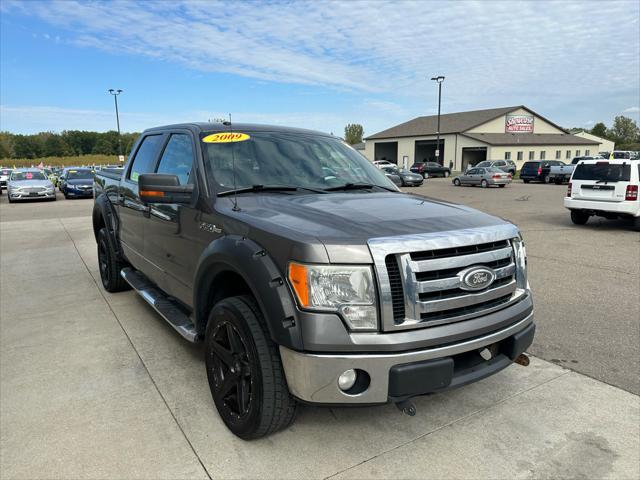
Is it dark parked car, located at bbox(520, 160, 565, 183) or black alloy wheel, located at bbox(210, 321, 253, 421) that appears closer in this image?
black alloy wheel, located at bbox(210, 321, 253, 421)

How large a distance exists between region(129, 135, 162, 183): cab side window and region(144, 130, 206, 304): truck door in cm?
26

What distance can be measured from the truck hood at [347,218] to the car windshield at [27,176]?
24.1 metres

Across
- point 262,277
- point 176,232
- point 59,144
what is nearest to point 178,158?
point 176,232

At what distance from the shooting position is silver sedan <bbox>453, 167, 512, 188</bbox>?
2903 cm

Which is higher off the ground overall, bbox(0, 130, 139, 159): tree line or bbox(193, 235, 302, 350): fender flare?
bbox(0, 130, 139, 159): tree line

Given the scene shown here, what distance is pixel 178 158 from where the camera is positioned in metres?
3.75

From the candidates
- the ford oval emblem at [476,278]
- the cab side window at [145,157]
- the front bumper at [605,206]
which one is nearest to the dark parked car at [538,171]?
the front bumper at [605,206]

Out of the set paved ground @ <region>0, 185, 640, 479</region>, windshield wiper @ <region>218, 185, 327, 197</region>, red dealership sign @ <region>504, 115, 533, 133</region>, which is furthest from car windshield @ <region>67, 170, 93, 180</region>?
red dealership sign @ <region>504, 115, 533, 133</region>

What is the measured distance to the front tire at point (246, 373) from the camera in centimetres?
240

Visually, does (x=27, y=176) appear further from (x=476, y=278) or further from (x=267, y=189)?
(x=476, y=278)

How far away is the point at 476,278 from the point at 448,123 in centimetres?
6493

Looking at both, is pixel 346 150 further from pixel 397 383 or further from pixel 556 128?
pixel 556 128

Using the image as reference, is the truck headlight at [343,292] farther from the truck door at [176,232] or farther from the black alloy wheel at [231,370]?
the truck door at [176,232]

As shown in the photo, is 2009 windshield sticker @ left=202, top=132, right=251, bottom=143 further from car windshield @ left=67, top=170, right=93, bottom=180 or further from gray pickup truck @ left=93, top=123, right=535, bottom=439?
car windshield @ left=67, top=170, right=93, bottom=180
